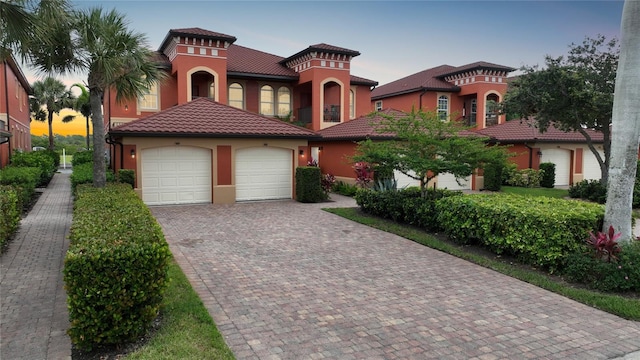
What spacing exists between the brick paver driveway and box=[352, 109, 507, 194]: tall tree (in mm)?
2557

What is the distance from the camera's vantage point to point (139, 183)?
49.6ft

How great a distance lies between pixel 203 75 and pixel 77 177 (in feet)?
35.4

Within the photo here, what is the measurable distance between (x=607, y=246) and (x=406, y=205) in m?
5.42

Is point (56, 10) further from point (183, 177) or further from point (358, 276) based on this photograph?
point (358, 276)

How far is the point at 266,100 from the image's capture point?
2562 centimetres

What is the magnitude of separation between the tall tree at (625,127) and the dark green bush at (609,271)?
63 centimetres

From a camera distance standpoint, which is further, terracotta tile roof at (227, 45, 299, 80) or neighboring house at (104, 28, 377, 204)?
terracotta tile roof at (227, 45, 299, 80)

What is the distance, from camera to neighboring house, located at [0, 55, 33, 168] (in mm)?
20375

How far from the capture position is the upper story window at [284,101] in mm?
26047

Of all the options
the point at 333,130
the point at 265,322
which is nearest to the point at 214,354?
the point at 265,322

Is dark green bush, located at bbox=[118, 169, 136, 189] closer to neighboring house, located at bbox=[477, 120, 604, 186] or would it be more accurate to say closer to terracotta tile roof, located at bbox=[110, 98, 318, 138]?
terracotta tile roof, located at bbox=[110, 98, 318, 138]

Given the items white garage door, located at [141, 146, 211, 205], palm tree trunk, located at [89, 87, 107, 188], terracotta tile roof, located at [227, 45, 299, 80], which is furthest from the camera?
terracotta tile roof, located at [227, 45, 299, 80]

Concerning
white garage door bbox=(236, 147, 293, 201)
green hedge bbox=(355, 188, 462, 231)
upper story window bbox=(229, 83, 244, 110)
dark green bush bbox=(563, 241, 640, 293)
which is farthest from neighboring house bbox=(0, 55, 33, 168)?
dark green bush bbox=(563, 241, 640, 293)

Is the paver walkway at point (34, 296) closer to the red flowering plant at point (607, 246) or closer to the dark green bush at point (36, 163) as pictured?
the red flowering plant at point (607, 246)
